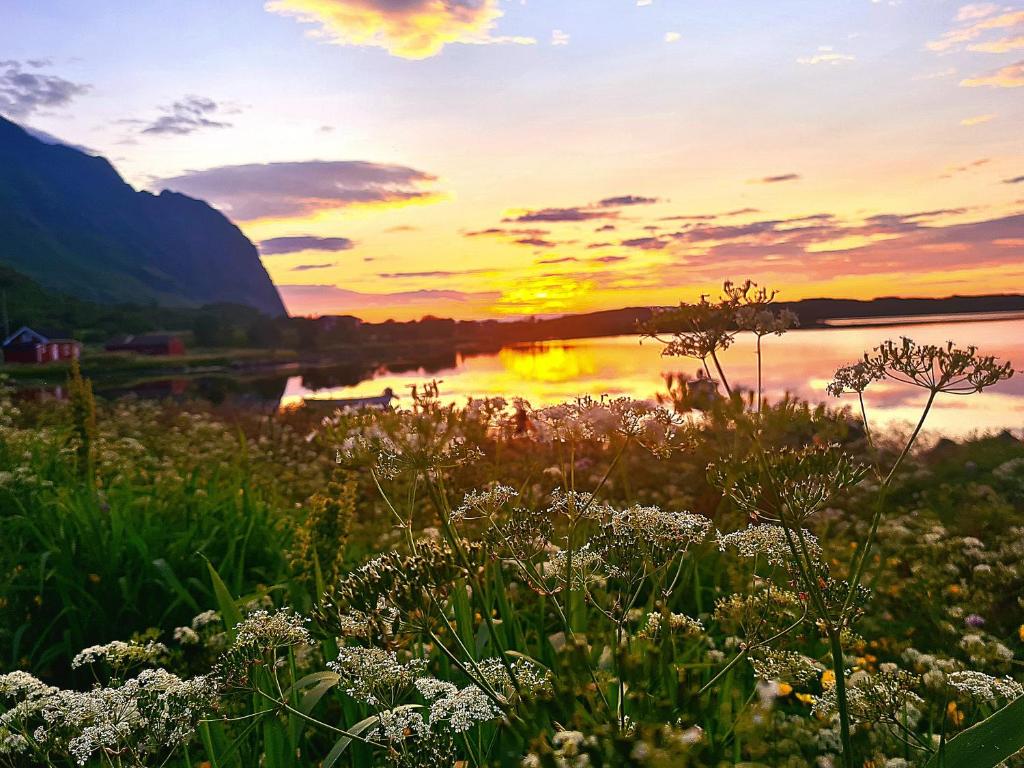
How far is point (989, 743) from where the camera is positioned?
7.82 feet

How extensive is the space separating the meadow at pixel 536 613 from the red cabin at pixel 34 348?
103 meters

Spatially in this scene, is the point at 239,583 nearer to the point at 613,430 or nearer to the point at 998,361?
the point at 613,430

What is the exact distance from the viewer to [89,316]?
123188 millimetres

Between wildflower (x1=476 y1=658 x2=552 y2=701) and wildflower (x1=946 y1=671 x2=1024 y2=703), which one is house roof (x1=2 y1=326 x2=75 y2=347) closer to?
wildflower (x1=476 y1=658 x2=552 y2=701)

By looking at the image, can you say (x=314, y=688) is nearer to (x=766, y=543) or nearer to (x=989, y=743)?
(x=766, y=543)

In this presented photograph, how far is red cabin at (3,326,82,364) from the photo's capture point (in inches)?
3770

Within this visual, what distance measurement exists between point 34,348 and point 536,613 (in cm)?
11235

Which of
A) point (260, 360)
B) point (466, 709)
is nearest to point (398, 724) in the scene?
point (466, 709)

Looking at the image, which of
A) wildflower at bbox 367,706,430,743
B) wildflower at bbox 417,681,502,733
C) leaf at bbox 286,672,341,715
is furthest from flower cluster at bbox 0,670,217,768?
wildflower at bbox 417,681,502,733

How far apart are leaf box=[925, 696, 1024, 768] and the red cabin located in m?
109

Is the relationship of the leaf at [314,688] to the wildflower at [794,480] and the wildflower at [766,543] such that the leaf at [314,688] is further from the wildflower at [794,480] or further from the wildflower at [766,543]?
the wildflower at [794,480]

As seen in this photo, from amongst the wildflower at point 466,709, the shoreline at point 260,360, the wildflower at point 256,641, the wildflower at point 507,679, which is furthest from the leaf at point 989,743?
the shoreline at point 260,360

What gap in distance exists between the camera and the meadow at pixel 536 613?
2.49m

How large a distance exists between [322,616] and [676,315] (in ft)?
6.82
